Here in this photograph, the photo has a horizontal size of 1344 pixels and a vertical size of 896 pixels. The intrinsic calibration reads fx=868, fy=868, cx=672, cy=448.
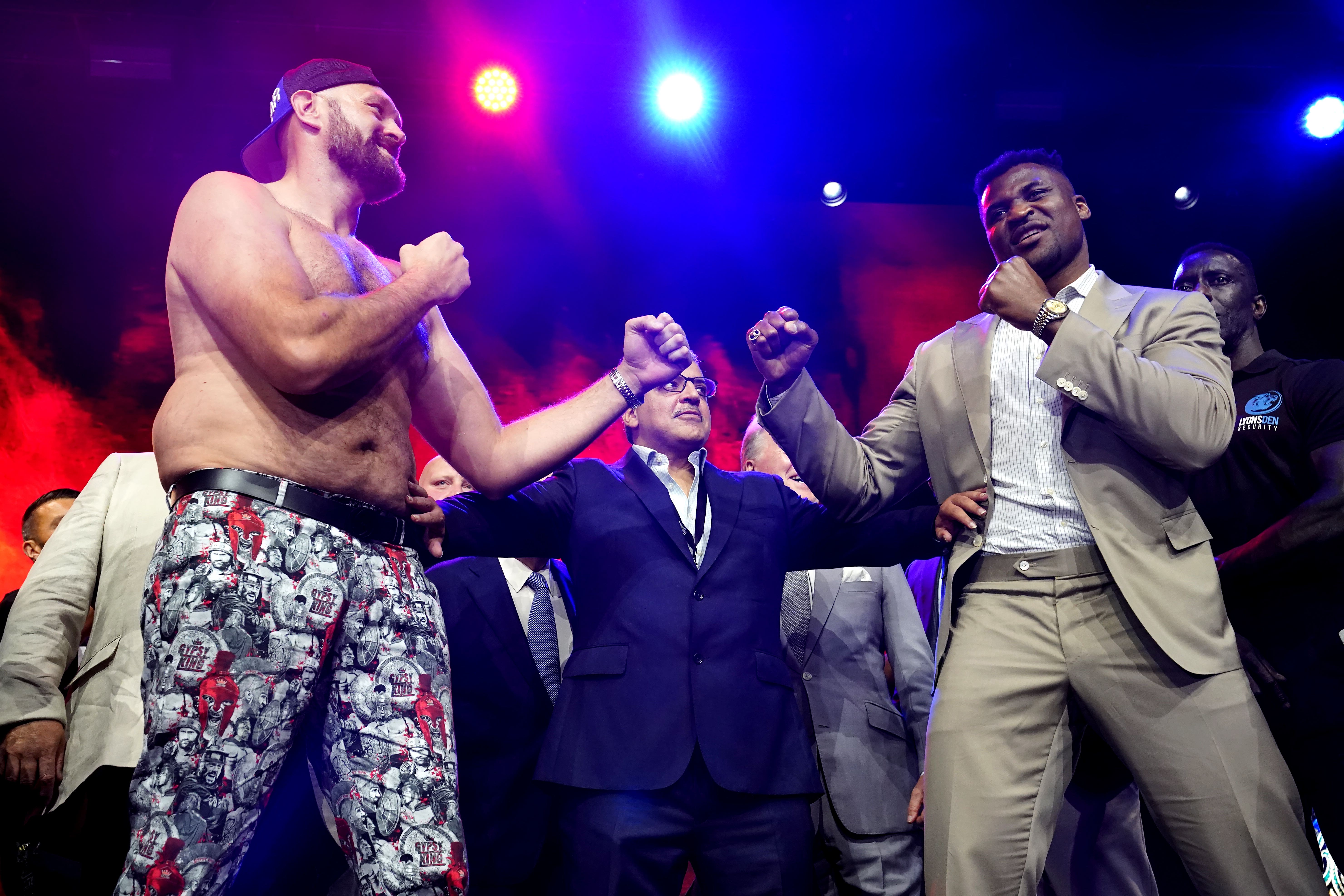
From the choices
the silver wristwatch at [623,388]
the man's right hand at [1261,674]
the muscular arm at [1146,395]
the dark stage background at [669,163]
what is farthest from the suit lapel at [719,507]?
the dark stage background at [669,163]

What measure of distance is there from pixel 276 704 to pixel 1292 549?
280 centimetres

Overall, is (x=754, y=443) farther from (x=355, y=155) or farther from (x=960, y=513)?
(x=355, y=155)

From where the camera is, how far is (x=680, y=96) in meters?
4.93

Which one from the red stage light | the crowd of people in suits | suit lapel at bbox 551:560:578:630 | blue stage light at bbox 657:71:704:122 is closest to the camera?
Answer: the crowd of people in suits

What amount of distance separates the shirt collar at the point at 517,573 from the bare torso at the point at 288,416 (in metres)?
1.22

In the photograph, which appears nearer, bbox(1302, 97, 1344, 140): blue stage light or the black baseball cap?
the black baseball cap

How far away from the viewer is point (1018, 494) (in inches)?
84.0

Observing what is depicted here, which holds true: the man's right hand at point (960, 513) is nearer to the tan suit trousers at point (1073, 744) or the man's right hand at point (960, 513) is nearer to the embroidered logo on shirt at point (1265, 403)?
the tan suit trousers at point (1073, 744)

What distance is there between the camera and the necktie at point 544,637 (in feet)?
9.36

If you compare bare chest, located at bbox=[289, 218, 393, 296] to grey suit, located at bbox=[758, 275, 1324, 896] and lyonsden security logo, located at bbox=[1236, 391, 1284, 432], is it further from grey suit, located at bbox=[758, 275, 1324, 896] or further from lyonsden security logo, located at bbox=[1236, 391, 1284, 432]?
lyonsden security logo, located at bbox=[1236, 391, 1284, 432]

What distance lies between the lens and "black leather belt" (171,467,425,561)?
158 centimetres

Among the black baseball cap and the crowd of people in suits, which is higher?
the black baseball cap

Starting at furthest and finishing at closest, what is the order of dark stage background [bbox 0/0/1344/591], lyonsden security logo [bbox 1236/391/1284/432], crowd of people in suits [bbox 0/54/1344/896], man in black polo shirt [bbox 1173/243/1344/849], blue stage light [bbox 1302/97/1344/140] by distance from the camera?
blue stage light [bbox 1302/97/1344/140]
dark stage background [bbox 0/0/1344/591]
lyonsden security logo [bbox 1236/391/1284/432]
man in black polo shirt [bbox 1173/243/1344/849]
crowd of people in suits [bbox 0/54/1344/896]

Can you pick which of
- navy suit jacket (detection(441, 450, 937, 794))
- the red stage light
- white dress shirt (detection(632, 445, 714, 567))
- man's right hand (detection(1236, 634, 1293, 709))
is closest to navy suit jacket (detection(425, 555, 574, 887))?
navy suit jacket (detection(441, 450, 937, 794))
